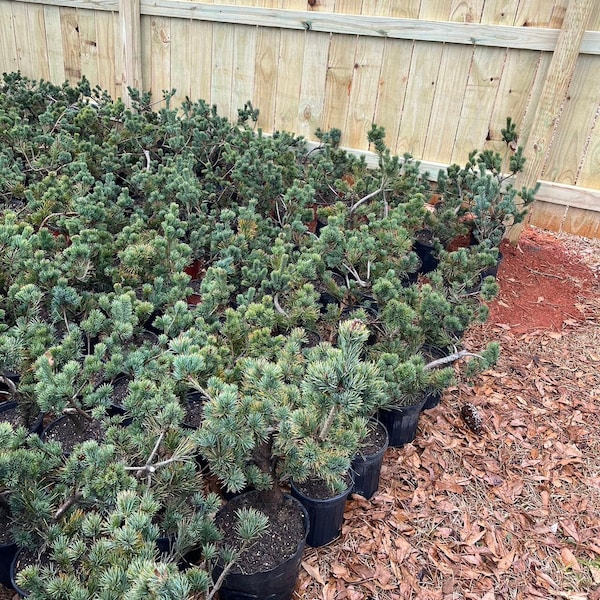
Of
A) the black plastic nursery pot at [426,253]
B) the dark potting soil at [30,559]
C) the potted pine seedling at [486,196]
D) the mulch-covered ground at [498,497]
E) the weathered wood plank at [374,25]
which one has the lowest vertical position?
the mulch-covered ground at [498,497]

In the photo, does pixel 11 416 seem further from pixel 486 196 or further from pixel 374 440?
pixel 486 196

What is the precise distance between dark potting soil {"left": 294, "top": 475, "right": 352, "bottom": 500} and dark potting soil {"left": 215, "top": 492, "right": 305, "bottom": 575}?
0.30 ft

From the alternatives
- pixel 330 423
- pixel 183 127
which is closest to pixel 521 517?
pixel 330 423

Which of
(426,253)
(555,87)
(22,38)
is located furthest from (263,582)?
(22,38)

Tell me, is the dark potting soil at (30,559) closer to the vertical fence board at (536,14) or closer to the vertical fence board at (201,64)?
the vertical fence board at (536,14)

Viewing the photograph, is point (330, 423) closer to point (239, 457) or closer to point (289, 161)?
point (239, 457)

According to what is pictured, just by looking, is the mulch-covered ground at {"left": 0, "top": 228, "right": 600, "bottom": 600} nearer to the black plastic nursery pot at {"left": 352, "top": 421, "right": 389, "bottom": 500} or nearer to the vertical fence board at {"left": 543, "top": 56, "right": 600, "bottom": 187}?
the black plastic nursery pot at {"left": 352, "top": 421, "right": 389, "bottom": 500}

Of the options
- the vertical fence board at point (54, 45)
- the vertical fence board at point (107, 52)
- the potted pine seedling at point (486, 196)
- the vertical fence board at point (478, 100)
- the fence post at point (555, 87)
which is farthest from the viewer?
the vertical fence board at point (54, 45)

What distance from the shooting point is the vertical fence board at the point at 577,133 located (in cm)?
353

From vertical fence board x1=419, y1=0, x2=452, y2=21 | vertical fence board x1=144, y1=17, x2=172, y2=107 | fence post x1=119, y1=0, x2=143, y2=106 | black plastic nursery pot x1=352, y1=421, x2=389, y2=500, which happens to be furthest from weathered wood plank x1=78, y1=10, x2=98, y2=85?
black plastic nursery pot x1=352, y1=421, x2=389, y2=500

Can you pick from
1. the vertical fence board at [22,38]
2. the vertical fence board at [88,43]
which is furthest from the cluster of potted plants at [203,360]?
the vertical fence board at [22,38]

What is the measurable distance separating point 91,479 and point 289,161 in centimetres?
266

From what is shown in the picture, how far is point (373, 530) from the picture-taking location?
1.95 metres

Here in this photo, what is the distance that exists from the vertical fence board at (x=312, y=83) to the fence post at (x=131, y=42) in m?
1.80
